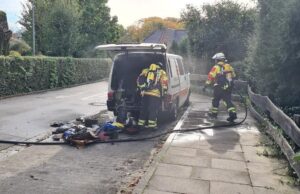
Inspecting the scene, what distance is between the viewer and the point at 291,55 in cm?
910

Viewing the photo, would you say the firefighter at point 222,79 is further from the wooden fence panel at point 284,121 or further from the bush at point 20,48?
the bush at point 20,48

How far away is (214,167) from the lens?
6.20m

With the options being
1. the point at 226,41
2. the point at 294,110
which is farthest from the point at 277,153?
the point at 226,41

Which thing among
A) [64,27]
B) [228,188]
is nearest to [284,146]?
[228,188]

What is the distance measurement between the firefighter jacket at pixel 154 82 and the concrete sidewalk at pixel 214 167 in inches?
50.9

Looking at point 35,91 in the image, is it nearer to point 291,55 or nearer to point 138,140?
point 138,140

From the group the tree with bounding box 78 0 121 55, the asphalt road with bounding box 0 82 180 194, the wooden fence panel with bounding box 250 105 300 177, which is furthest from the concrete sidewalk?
the tree with bounding box 78 0 121 55

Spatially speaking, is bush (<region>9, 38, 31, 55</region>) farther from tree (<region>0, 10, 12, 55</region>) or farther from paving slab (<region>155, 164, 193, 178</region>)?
paving slab (<region>155, 164, 193, 178</region>)

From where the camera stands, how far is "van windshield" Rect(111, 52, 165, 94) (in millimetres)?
10336

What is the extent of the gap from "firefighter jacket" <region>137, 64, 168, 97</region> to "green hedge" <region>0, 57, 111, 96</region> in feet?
34.9

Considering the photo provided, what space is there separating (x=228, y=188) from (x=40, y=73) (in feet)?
60.8

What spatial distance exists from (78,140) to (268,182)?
13.0ft

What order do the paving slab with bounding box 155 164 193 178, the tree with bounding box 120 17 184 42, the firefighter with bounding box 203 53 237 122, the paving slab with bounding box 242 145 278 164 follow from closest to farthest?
the paving slab with bounding box 155 164 193 178 → the paving slab with bounding box 242 145 278 164 → the firefighter with bounding box 203 53 237 122 → the tree with bounding box 120 17 184 42

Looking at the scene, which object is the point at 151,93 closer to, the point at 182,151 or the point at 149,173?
the point at 182,151
